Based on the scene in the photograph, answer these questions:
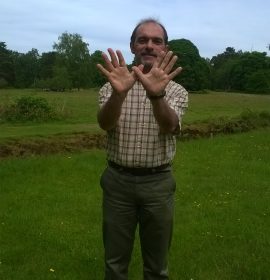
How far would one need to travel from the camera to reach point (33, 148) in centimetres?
1501

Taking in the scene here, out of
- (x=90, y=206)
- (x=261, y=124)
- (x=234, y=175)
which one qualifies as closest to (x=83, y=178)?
(x=90, y=206)

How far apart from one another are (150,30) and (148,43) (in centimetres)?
12

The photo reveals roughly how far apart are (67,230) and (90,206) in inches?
57.4

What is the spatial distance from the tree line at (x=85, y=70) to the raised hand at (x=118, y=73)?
68.4 m

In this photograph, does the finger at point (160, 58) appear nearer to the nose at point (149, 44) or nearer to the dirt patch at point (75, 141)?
the nose at point (149, 44)

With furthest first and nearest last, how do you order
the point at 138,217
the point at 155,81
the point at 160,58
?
the point at 138,217
the point at 160,58
the point at 155,81

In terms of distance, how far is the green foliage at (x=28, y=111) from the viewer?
21703mm

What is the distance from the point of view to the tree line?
7981 cm

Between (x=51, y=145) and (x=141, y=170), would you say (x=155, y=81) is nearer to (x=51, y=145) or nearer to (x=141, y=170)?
(x=141, y=170)

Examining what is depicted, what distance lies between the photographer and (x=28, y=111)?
22.1 m

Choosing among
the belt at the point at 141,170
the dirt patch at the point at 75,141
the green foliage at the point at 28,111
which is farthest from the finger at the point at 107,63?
the green foliage at the point at 28,111

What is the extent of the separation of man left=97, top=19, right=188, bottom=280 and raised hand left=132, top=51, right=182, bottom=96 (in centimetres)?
13

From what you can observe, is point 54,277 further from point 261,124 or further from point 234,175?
point 261,124

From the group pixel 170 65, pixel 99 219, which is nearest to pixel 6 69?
pixel 99 219
